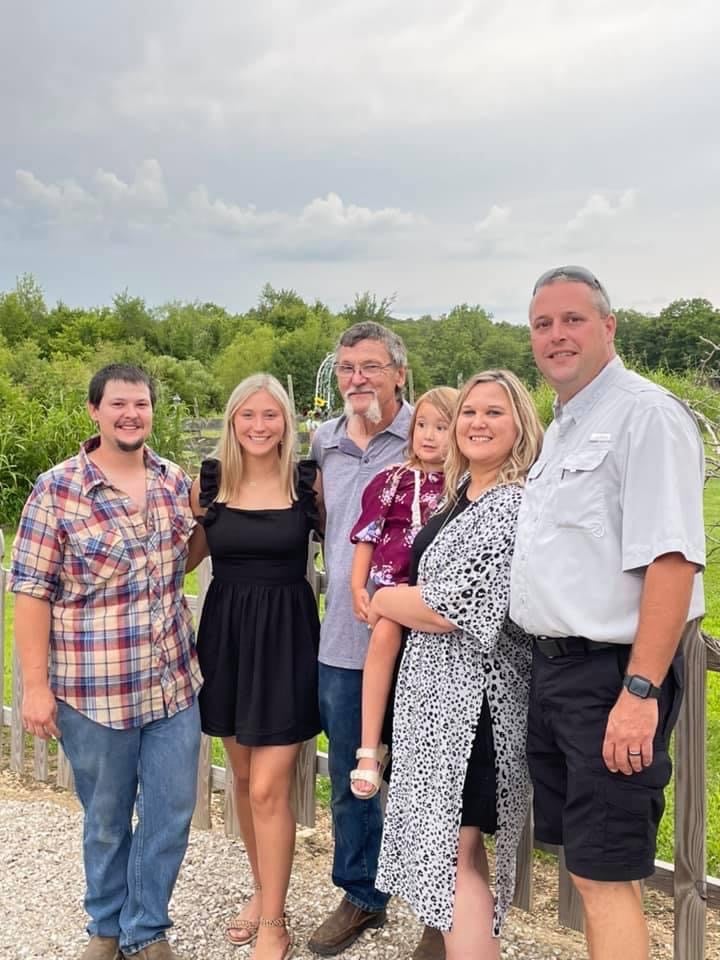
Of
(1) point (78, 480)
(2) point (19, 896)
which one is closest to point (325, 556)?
(1) point (78, 480)

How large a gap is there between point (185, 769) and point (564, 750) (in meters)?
1.52

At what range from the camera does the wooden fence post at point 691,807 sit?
2.67 m

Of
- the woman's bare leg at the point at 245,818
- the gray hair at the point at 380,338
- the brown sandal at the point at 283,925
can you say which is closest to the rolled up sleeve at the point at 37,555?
the woman's bare leg at the point at 245,818

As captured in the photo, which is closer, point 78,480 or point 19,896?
point 78,480

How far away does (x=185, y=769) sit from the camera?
316 centimetres

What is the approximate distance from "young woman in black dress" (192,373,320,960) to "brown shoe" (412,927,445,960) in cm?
49

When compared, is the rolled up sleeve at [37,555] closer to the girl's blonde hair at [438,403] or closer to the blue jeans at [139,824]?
the blue jeans at [139,824]

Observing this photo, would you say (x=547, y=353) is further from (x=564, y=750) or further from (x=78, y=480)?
(x=78, y=480)

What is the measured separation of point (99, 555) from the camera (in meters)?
2.93

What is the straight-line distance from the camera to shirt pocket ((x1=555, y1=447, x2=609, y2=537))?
2217mm

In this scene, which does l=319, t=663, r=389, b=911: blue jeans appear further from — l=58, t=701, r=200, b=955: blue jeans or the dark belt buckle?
the dark belt buckle

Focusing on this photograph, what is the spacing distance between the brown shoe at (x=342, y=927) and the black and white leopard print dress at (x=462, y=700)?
0.72 metres

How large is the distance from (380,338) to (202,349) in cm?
4783

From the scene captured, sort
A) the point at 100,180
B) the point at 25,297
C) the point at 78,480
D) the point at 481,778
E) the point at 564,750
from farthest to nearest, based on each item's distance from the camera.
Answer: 1. the point at 100,180
2. the point at 25,297
3. the point at 78,480
4. the point at 481,778
5. the point at 564,750
